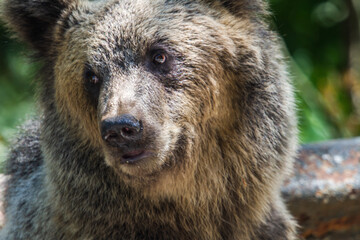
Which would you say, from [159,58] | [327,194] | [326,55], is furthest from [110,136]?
[326,55]

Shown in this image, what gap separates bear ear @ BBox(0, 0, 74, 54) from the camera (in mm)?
3770

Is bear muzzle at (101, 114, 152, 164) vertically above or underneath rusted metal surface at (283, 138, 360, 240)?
above

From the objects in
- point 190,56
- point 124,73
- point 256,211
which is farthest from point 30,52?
point 256,211

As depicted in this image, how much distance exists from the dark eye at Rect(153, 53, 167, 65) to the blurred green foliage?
354 cm

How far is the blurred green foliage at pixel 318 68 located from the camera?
7160 millimetres

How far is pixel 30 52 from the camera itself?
399 centimetres

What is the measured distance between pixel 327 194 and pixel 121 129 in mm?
2556

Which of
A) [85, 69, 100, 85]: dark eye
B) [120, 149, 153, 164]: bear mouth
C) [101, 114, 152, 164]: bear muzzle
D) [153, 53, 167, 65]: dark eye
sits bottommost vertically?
[120, 149, 153, 164]: bear mouth

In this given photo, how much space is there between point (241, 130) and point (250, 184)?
394 mm

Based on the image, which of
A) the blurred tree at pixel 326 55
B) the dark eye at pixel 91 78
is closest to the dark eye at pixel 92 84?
the dark eye at pixel 91 78

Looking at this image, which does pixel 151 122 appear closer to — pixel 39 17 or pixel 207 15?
pixel 207 15

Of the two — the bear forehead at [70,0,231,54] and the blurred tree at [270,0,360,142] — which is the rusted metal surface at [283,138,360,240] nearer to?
the blurred tree at [270,0,360,142]

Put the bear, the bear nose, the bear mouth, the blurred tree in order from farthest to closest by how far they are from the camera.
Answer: the blurred tree
the bear
the bear mouth
the bear nose

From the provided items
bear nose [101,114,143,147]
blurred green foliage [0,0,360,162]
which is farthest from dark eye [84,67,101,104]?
blurred green foliage [0,0,360,162]
